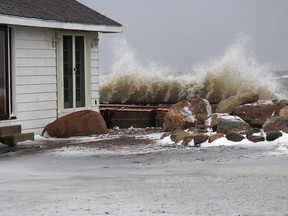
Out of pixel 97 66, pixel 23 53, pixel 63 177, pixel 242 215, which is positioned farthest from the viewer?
pixel 97 66

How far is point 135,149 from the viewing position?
535 inches

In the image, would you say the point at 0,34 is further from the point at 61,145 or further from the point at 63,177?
the point at 63,177

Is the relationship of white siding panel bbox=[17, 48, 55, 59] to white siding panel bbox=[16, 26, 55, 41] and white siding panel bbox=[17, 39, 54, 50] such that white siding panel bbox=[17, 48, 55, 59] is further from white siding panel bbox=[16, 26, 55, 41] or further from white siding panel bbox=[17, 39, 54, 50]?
white siding panel bbox=[16, 26, 55, 41]

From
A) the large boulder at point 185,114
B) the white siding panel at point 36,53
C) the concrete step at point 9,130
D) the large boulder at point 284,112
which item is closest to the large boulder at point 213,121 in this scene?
the large boulder at point 185,114

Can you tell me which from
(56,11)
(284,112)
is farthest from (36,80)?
(284,112)

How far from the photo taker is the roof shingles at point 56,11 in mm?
15617

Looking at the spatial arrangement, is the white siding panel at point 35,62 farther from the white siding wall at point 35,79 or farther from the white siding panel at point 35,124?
the white siding panel at point 35,124

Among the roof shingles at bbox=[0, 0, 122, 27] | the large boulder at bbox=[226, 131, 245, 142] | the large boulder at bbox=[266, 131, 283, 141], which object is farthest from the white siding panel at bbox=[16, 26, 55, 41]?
the large boulder at bbox=[266, 131, 283, 141]

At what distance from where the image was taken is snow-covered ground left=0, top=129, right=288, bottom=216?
7.68 m

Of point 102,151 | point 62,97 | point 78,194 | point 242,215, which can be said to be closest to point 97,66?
point 62,97

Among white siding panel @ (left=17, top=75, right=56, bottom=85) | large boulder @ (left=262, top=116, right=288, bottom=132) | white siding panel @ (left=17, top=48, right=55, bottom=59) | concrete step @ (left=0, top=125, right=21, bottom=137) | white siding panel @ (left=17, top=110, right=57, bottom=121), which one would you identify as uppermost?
white siding panel @ (left=17, top=48, right=55, bottom=59)

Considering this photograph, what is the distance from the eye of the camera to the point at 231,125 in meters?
14.2

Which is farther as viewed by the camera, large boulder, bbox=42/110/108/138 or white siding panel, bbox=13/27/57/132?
large boulder, bbox=42/110/108/138

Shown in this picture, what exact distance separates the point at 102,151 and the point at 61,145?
4.91 feet
